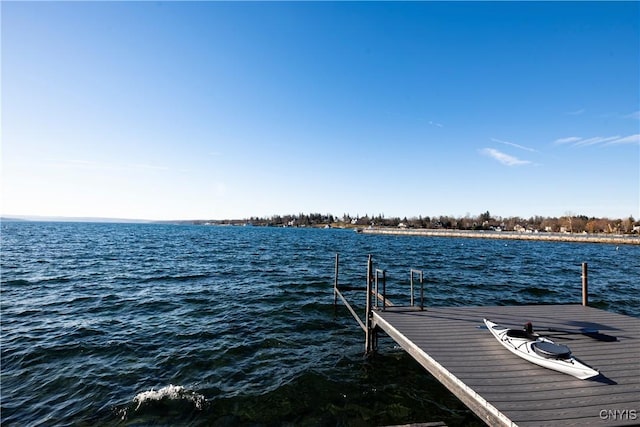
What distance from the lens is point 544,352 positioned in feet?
21.9

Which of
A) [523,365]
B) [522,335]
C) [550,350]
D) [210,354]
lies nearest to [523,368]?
[523,365]

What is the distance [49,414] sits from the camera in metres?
7.93

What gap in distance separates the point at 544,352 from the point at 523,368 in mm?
630

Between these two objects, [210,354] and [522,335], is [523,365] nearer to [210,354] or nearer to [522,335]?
[522,335]

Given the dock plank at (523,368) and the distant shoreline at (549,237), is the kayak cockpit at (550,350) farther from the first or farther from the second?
the distant shoreline at (549,237)

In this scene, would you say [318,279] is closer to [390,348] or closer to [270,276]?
[270,276]

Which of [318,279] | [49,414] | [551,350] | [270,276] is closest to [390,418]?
[551,350]

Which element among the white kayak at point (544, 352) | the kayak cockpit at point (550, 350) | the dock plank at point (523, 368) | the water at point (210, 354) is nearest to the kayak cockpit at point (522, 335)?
the white kayak at point (544, 352)

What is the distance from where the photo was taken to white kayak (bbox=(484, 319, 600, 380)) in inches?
245

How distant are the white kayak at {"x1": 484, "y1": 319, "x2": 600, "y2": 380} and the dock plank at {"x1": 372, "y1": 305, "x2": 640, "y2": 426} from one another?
0.51ft

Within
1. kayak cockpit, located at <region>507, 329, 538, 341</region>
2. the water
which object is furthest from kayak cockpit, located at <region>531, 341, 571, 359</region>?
the water

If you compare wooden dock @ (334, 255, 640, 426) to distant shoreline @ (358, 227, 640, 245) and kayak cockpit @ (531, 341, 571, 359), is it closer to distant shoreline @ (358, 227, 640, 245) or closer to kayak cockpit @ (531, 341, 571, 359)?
kayak cockpit @ (531, 341, 571, 359)

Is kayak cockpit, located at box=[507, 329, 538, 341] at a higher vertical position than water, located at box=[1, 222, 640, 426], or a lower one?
higher

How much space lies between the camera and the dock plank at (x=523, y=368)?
205 inches
